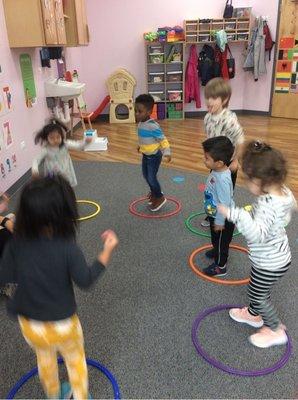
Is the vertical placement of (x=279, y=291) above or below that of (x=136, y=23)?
below

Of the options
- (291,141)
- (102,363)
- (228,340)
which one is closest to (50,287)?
(102,363)

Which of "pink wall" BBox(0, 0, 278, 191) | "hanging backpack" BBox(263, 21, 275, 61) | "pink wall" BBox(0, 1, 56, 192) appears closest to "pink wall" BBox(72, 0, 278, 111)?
"pink wall" BBox(0, 0, 278, 191)

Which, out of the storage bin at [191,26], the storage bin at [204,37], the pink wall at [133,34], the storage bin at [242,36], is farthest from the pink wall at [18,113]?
the storage bin at [242,36]

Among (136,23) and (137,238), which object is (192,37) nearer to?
(136,23)

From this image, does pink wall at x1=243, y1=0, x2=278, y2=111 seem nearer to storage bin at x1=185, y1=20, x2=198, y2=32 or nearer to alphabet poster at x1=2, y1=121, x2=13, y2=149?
storage bin at x1=185, y1=20, x2=198, y2=32

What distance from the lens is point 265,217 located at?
1625 millimetres

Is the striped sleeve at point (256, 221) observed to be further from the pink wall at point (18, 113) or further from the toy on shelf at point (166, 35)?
the toy on shelf at point (166, 35)

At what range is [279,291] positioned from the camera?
7.75 feet

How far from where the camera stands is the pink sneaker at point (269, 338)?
76.2 inches

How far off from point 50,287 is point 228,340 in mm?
1194

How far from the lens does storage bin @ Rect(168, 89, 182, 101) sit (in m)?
7.99

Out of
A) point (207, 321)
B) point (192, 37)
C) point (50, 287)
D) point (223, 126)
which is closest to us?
point (50, 287)

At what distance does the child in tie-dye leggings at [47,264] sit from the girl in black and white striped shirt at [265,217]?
2.31ft

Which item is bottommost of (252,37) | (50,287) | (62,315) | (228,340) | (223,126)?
(228,340)
